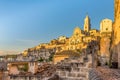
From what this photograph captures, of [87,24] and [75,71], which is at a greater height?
[87,24]

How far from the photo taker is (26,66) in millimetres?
21719

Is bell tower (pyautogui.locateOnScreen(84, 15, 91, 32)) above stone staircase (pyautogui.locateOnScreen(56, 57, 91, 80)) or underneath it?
above

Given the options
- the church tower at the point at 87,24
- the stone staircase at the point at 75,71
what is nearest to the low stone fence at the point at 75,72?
the stone staircase at the point at 75,71

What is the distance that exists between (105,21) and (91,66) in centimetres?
8591

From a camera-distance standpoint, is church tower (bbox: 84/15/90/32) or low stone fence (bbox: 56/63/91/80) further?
church tower (bbox: 84/15/90/32)

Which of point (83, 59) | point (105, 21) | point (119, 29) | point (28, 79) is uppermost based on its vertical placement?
point (105, 21)

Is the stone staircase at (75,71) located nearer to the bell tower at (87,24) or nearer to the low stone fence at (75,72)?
the low stone fence at (75,72)

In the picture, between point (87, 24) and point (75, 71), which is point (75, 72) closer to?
point (75, 71)

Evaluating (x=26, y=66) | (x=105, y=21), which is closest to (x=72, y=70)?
(x=26, y=66)

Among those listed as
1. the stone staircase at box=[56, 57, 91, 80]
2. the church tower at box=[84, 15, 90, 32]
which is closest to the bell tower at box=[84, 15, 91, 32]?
the church tower at box=[84, 15, 90, 32]

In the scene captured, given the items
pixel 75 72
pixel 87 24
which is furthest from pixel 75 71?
pixel 87 24

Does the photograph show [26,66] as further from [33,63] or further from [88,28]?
[88,28]

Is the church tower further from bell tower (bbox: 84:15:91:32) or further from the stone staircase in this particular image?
the stone staircase

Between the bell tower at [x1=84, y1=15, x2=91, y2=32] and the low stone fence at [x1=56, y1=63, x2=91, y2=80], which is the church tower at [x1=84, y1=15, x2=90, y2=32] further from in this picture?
the low stone fence at [x1=56, y1=63, x2=91, y2=80]
